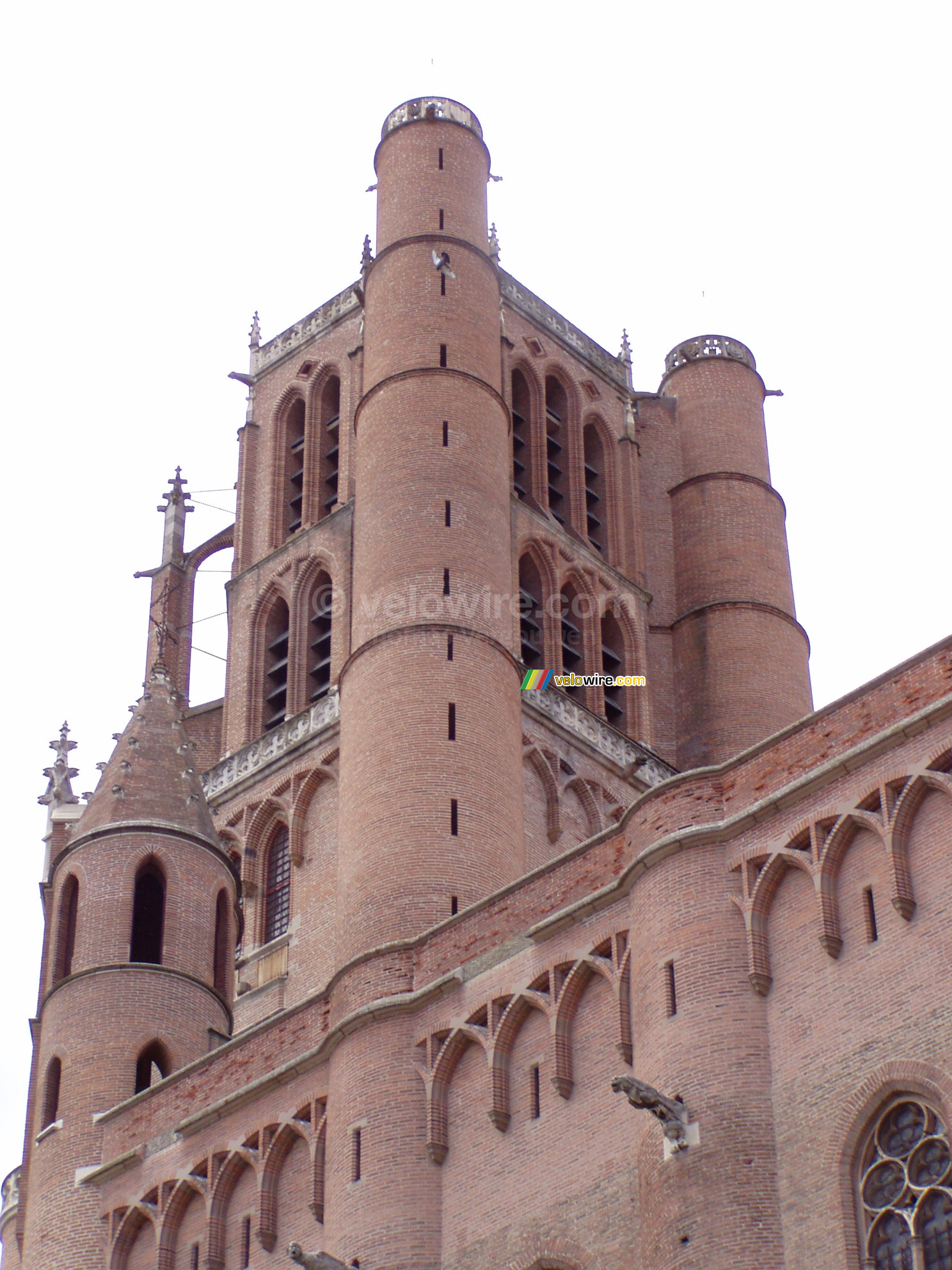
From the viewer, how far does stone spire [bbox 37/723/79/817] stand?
4966 centimetres

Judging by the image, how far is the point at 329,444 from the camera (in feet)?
177

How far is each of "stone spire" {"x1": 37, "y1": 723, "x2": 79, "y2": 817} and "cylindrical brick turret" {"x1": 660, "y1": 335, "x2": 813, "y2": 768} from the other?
37.9 feet

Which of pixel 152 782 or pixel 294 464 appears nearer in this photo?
pixel 152 782

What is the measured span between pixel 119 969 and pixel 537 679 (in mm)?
11691

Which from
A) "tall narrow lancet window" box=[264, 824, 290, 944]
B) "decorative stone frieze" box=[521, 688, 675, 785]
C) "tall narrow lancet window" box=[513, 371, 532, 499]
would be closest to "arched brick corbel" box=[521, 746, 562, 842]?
"decorative stone frieze" box=[521, 688, 675, 785]

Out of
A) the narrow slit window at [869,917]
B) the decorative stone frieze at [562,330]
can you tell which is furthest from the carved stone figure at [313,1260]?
the decorative stone frieze at [562,330]

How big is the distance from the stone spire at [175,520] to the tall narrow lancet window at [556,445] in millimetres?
8948

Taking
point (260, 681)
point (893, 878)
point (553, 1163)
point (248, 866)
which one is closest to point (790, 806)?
point (893, 878)

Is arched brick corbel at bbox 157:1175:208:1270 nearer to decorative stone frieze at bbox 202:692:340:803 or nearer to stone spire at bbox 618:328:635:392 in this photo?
decorative stone frieze at bbox 202:692:340:803

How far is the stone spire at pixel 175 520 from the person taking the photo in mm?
58000

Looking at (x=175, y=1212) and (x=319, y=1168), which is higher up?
(x=175, y=1212)

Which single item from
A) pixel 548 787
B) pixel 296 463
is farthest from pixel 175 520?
pixel 548 787

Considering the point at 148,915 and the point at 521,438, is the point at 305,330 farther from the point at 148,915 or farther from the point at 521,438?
the point at 148,915

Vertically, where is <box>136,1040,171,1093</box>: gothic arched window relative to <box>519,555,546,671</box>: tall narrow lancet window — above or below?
below
